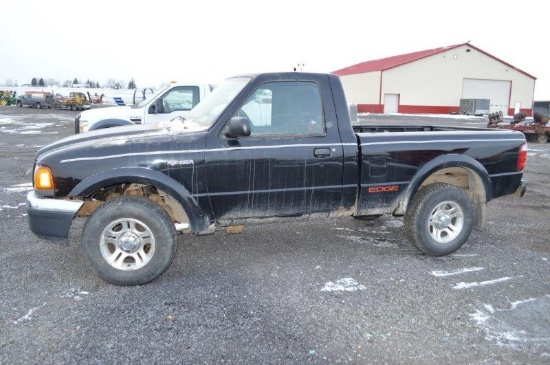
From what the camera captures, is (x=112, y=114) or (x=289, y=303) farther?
(x=112, y=114)

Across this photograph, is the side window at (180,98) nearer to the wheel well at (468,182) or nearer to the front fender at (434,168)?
the wheel well at (468,182)

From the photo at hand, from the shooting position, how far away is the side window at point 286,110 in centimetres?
440

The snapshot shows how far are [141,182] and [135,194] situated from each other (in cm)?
59

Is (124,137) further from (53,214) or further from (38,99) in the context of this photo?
(38,99)

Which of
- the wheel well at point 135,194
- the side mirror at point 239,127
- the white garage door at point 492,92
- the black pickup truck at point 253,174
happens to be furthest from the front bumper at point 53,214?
the white garage door at point 492,92

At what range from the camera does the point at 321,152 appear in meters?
4.45

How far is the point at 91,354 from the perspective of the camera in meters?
3.05

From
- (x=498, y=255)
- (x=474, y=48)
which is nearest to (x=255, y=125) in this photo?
(x=498, y=255)

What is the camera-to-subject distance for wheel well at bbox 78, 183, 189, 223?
4.49 metres

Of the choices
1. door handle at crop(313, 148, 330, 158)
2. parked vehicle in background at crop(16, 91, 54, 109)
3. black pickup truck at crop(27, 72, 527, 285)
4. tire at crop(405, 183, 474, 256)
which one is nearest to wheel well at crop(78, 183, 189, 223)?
black pickup truck at crop(27, 72, 527, 285)

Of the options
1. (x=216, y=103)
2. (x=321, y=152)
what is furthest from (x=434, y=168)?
(x=216, y=103)

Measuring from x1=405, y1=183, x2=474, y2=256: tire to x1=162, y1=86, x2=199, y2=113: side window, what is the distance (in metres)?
5.89

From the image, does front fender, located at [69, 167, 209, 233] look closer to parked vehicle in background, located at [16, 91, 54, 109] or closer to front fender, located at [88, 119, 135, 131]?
front fender, located at [88, 119, 135, 131]

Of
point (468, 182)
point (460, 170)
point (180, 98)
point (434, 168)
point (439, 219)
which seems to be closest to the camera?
point (434, 168)
